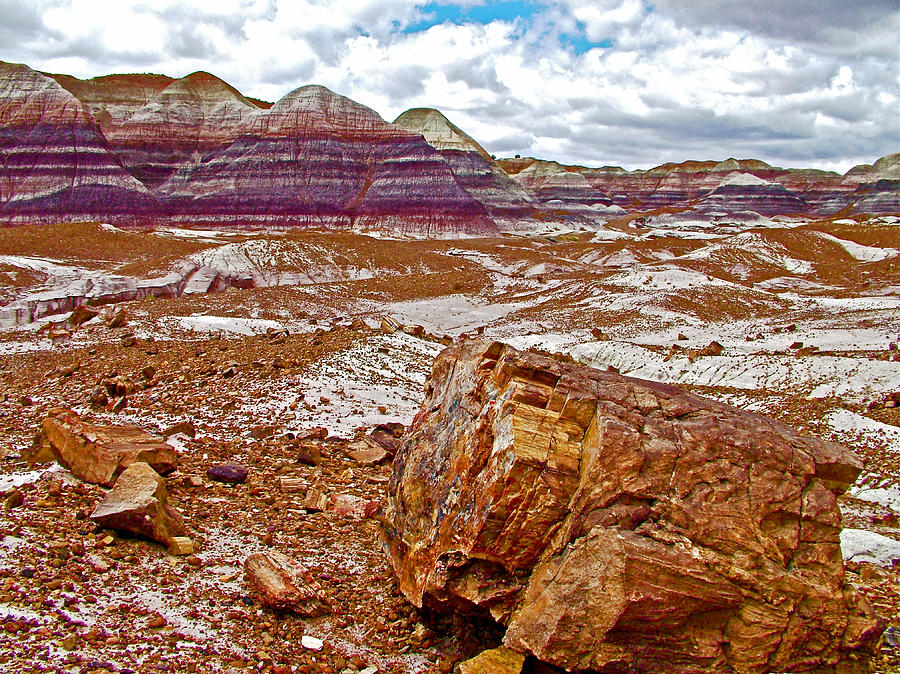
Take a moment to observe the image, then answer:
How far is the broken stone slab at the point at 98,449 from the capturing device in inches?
239

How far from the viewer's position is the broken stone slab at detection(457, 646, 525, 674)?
396 centimetres

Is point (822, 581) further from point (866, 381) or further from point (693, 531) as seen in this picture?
point (866, 381)

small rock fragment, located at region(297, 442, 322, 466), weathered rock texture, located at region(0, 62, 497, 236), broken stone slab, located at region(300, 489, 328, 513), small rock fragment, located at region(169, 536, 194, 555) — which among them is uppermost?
weathered rock texture, located at region(0, 62, 497, 236)

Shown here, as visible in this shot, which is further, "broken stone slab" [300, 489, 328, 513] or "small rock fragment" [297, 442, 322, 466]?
"small rock fragment" [297, 442, 322, 466]

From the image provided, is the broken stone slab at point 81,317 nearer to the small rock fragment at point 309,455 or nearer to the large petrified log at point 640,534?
the small rock fragment at point 309,455

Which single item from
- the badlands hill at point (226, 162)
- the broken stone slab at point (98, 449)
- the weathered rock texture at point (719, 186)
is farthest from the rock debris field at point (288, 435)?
the weathered rock texture at point (719, 186)

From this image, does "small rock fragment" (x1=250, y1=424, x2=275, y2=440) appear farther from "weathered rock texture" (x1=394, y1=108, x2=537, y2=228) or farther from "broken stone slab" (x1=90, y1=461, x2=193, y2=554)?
"weathered rock texture" (x1=394, y1=108, x2=537, y2=228)

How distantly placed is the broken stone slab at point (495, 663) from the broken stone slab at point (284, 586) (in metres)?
1.27

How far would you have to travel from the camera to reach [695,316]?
967 inches

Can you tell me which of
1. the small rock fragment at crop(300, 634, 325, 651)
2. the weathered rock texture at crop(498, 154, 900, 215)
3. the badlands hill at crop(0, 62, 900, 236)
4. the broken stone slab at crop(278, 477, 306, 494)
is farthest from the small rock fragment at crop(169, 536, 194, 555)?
the weathered rock texture at crop(498, 154, 900, 215)

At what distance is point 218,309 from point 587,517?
21.8 metres

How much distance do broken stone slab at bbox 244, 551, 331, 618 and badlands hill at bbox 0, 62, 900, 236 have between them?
6411cm

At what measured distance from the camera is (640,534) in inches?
158

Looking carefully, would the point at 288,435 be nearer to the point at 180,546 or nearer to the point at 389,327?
the point at 180,546
